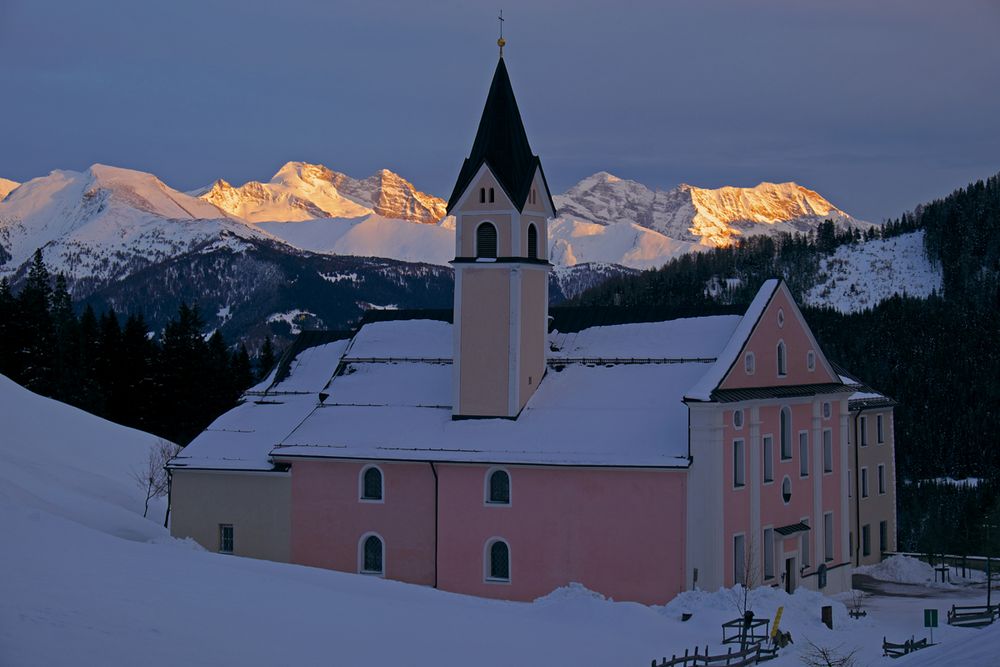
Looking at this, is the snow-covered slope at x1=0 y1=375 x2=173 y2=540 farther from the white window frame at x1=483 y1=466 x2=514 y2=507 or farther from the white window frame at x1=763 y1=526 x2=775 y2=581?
the white window frame at x1=763 y1=526 x2=775 y2=581

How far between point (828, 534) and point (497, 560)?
12832 mm

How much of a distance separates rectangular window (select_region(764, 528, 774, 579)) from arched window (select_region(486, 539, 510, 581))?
8445 millimetres

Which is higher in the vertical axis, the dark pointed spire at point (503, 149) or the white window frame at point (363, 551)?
the dark pointed spire at point (503, 149)

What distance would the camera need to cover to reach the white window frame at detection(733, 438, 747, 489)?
137 feet

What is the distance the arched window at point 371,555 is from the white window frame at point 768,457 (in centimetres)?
1326

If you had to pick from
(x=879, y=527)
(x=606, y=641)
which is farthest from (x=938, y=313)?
(x=606, y=641)

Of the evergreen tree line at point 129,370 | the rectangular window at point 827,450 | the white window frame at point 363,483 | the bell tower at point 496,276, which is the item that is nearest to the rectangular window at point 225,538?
the white window frame at point 363,483

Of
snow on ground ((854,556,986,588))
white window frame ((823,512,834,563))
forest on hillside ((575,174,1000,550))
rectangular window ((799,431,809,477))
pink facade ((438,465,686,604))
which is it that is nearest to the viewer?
pink facade ((438,465,686,604))

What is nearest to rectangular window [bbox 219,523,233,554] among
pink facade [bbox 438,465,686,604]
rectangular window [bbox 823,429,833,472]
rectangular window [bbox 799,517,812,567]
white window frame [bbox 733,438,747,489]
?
pink facade [bbox 438,465,686,604]

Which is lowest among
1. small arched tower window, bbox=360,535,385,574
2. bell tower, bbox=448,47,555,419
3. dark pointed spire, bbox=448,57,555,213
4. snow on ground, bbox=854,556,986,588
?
snow on ground, bbox=854,556,986,588

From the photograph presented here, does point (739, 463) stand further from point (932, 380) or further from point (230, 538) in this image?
point (932, 380)

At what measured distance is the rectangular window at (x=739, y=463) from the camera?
41.9 metres

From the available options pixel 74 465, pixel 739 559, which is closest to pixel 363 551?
pixel 739 559

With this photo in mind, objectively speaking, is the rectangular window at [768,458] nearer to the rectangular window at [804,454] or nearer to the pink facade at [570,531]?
the rectangular window at [804,454]
